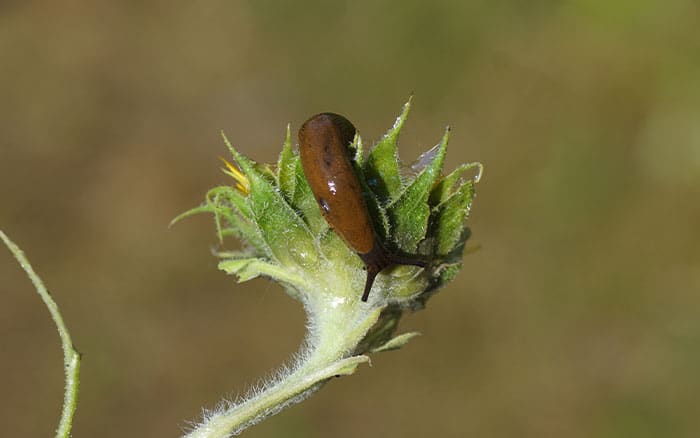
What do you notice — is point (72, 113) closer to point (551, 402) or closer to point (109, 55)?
point (109, 55)

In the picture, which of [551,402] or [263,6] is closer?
[551,402]

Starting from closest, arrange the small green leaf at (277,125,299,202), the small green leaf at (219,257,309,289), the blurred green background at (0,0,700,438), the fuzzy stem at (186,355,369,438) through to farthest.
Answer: the fuzzy stem at (186,355,369,438), the small green leaf at (277,125,299,202), the small green leaf at (219,257,309,289), the blurred green background at (0,0,700,438)

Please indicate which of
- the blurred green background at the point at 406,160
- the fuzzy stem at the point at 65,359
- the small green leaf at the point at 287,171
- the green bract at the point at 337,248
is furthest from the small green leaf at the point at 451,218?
the blurred green background at the point at 406,160

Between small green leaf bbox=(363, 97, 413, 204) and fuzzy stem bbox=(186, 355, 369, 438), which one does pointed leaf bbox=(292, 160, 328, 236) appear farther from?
fuzzy stem bbox=(186, 355, 369, 438)

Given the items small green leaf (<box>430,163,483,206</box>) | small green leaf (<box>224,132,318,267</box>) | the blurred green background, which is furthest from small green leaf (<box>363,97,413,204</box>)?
the blurred green background

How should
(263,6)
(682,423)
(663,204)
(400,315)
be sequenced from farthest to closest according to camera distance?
1. (263,6)
2. (663,204)
3. (682,423)
4. (400,315)

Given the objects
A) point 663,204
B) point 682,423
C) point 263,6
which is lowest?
point 682,423

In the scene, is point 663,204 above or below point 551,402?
above

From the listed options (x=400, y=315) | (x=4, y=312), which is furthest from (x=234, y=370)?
(x=400, y=315)
